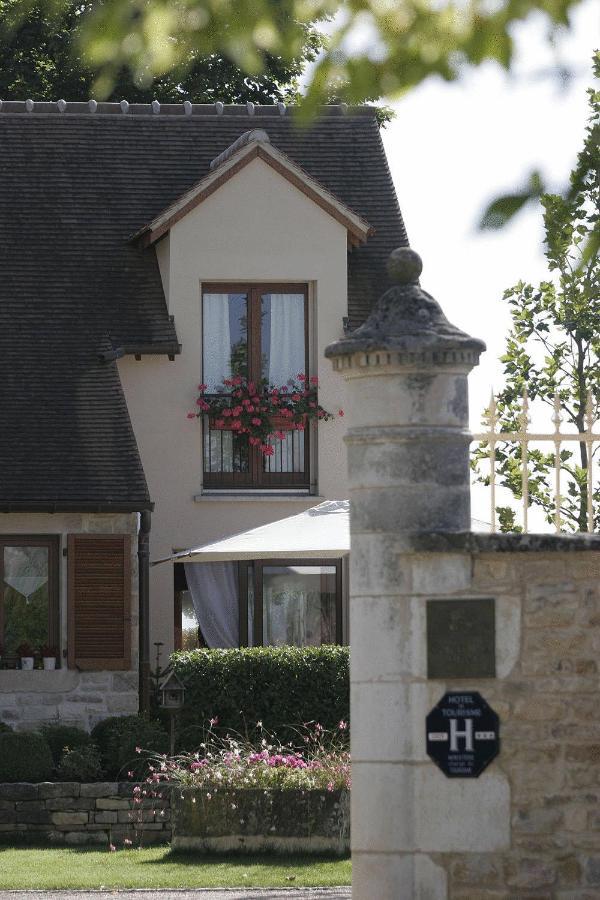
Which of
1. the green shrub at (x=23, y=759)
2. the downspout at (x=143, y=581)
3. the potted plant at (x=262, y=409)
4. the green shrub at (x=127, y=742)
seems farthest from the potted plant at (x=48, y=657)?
the potted plant at (x=262, y=409)

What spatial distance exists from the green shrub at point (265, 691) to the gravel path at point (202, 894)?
4.32 m

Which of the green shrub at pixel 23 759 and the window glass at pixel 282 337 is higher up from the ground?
the window glass at pixel 282 337

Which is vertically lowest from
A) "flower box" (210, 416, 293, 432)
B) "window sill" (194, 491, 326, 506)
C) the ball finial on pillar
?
"window sill" (194, 491, 326, 506)

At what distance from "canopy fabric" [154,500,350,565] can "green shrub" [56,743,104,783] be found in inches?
80.4

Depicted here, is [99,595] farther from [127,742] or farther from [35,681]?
[127,742]

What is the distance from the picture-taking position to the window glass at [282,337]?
19453mm

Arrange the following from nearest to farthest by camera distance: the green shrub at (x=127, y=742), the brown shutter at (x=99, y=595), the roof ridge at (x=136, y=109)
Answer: the green shrub at (x=127, y=742)
the brown shutter at (x=99, y=595)
the roof ridge at (x=136, y=109)

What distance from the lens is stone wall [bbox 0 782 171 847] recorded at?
45.1ft

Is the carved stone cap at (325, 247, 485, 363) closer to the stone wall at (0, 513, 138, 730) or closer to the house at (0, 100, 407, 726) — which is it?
the house at (0, 100, 407, 726)

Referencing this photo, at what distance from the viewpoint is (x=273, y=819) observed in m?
12.3

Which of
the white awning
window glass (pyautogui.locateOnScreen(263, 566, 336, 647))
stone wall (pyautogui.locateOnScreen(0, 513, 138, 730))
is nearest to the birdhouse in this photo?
the white awning

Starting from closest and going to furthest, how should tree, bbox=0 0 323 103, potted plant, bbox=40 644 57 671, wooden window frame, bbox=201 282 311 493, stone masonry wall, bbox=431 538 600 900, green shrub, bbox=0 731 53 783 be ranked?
stone masonry wall, bbox=431 538 600 900
green shrub, bbox=0 731 53 783
potted plant, bbox=40 644 57 671
wooden window frame, bbox=201 282 311 493
tree, bbox=0 0 323 103

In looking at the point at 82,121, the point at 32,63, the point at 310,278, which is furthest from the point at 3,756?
the point at 32,63

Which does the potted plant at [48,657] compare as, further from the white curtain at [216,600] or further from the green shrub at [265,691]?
the green shrub at [265,691]
